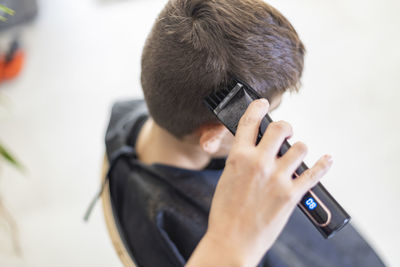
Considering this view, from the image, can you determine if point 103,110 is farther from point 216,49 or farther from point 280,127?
point 280,127

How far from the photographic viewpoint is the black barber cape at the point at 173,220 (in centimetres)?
78

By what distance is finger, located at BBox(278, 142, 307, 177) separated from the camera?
1.52ft

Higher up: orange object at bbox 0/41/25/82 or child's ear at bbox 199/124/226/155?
child's ear at bbox 199/124/226/155

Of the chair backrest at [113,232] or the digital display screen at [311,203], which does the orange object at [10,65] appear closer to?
the chair backrest at [113,232]

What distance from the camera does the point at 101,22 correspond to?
184cm

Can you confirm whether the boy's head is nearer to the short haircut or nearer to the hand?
the short haircut

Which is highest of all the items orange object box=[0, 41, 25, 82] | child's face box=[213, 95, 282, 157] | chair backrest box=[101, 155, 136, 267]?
child's face box=[213, 95, 282, 157]

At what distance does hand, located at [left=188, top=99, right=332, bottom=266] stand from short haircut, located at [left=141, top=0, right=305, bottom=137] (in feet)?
0.60

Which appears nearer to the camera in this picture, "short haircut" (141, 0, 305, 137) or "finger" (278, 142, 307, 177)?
"finger" (278, 142, 307, 177)

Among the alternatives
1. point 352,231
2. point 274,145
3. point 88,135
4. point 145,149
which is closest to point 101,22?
point 88,135

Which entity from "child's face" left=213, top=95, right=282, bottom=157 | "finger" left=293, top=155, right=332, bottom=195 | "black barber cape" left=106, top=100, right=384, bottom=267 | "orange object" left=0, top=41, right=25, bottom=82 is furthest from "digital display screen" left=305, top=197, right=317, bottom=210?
"orange object" left=0, top=41, right=25, bottom=82

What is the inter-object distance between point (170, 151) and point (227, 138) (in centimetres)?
14

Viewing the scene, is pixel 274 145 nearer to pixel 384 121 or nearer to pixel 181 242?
pixel 181 242

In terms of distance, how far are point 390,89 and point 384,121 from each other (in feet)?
0.51
